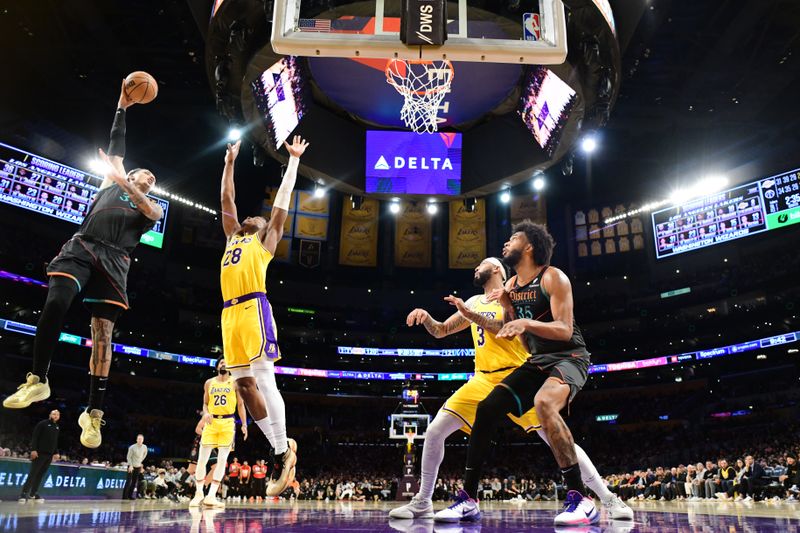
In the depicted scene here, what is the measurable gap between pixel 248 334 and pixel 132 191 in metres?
1.47

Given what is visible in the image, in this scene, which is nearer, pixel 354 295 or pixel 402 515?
pixel 402 515

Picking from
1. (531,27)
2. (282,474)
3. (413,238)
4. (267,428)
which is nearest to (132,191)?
(267,428)

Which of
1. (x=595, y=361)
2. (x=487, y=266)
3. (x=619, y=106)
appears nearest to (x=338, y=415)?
(x=595, y=361)

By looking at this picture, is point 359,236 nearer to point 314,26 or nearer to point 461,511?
point 314,26

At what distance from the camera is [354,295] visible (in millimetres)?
34656

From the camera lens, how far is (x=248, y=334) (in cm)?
495

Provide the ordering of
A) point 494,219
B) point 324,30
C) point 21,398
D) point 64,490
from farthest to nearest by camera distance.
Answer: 1. point 494,219
2. point 64,490
3. point 324,30
4. point 21,398

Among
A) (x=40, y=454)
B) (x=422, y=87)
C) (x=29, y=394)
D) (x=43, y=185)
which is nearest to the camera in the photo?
(x=29, y=394)

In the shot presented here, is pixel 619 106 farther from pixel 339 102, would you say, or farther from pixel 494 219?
pixel 339 102

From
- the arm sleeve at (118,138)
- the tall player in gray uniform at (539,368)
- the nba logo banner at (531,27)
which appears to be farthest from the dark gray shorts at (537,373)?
the nba logo banner at (531,27)

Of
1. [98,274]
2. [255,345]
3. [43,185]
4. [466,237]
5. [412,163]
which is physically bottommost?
[255,345]

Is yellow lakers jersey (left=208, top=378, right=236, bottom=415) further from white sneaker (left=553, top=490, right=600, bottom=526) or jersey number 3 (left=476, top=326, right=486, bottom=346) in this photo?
white sneaker (left=553, top=490, right=600, bottom=526)

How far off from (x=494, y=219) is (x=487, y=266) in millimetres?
24399

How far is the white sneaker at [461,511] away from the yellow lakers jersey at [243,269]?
7.73 ft
